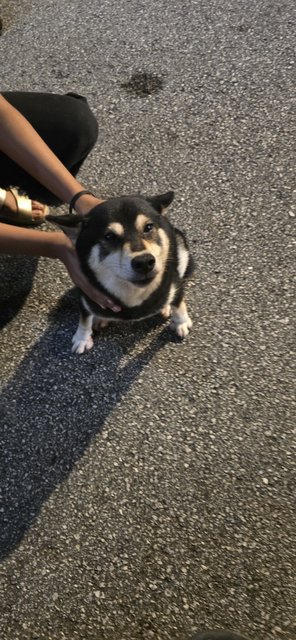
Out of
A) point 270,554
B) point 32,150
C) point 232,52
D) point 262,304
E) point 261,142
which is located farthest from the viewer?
point 232,52

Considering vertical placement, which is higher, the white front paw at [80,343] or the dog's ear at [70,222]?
the dog's ear at [70,222]

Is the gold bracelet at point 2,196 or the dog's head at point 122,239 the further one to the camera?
the gold bracelet at point 2,196

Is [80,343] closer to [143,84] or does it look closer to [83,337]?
[83,337]

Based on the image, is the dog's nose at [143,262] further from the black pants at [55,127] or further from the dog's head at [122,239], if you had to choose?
the black pants at [55,127]

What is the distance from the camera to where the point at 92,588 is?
172cm

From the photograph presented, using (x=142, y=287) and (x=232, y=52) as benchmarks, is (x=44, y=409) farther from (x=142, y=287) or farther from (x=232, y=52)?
(x=232, y=52)

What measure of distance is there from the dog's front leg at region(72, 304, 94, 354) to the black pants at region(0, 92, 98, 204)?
76cm

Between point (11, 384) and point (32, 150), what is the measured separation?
975 millimetres

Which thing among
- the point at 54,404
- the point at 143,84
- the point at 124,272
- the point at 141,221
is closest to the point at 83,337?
the point at 54,404

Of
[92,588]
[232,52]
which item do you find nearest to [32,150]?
[92,588]

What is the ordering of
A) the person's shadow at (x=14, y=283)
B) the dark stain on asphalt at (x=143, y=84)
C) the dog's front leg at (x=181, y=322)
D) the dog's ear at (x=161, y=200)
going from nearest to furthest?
1. the dog's ear at (x=161, y=200)
2. the dog's front leg at (x=181, y=322)
3. the person's shadow at (x=14, y=283)
4. the dark stain on asphalt at (x=143, y=84)

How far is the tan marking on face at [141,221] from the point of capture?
172 centimetres

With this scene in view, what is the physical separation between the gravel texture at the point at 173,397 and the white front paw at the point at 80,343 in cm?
4

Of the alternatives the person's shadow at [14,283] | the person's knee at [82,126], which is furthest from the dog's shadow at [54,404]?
the person's knee at [82,126]
